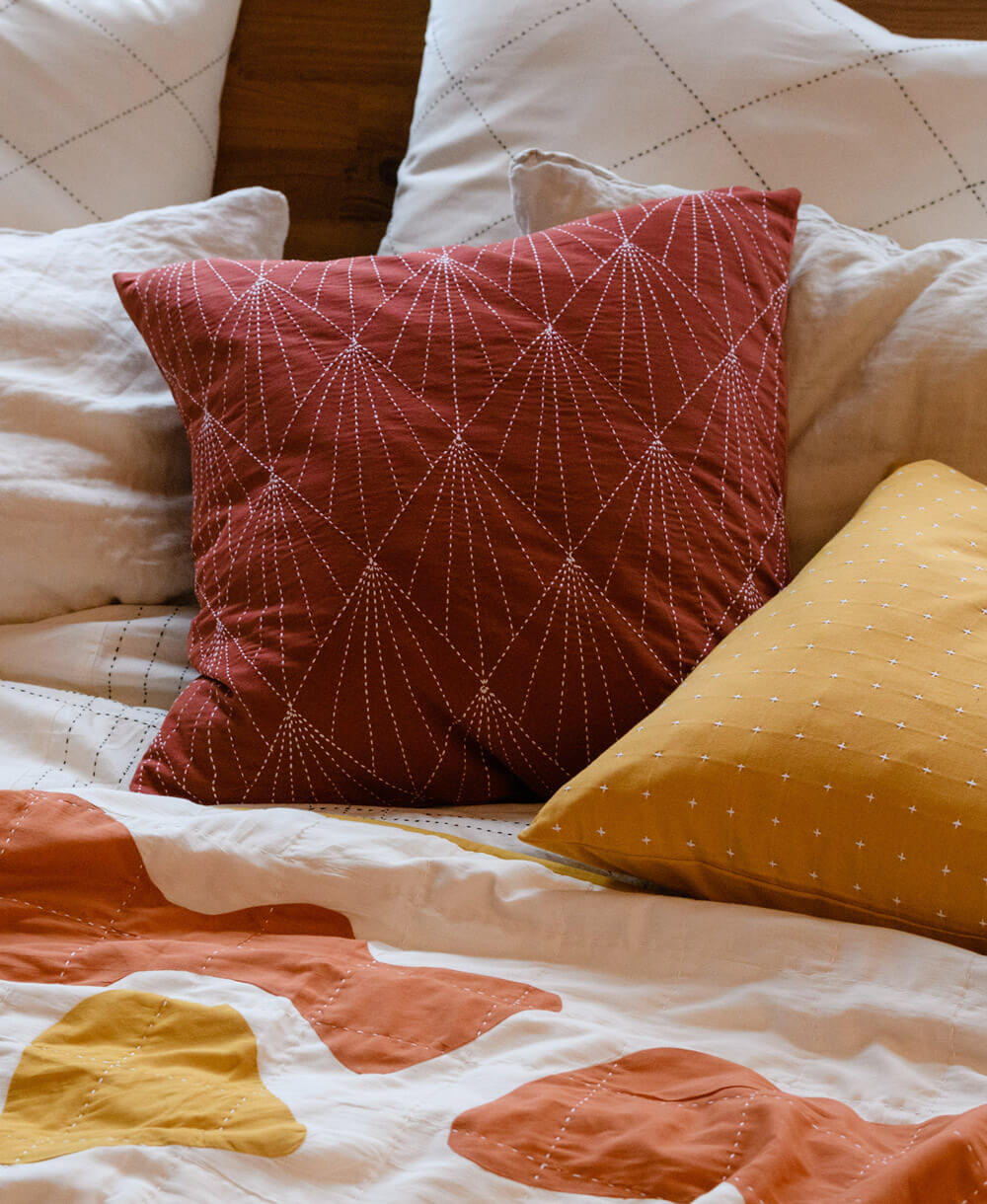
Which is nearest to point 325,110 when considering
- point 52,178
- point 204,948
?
point 52,178

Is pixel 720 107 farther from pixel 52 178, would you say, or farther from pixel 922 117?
pixel 52 178

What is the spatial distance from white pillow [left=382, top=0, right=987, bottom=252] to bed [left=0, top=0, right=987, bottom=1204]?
645 millimetres

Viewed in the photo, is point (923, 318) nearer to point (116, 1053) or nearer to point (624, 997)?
point (624, 997)

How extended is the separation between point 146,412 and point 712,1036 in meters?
Answer: 0.75

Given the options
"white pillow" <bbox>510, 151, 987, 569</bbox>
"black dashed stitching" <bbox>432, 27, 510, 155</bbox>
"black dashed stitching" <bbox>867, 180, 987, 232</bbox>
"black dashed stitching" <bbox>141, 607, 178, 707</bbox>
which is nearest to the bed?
"black dashed stitching" <bbox>141, 607, 178, 707</bbox>

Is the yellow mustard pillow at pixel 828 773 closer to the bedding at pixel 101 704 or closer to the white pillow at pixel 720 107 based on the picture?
the bedding at pixel 101 704

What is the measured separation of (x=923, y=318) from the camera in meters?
0.96

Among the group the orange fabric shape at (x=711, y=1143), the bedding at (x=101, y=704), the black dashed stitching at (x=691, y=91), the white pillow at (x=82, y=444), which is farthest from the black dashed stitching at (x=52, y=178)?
the orange fabric shape at (x=711, y=1143)

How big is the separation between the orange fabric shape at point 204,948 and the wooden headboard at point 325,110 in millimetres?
938

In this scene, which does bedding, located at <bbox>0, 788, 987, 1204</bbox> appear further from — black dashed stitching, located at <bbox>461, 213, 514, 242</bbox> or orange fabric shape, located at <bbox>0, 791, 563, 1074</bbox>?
black dashed stitching, located at <bbox>461, 213, 514, 242</bbox>

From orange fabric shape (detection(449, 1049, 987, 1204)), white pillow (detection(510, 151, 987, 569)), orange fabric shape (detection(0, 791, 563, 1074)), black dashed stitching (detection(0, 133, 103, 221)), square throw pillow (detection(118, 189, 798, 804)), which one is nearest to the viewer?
orange fabric shape (detection(449, 1049, 987, 1204))

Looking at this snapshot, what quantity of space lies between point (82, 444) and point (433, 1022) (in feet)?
2.16

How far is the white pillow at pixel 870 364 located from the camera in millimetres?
939

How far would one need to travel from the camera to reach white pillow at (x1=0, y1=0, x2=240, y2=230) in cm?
121
